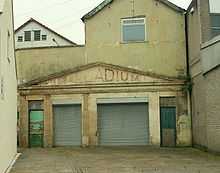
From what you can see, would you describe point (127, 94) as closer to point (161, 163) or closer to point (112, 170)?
point (161, 163)

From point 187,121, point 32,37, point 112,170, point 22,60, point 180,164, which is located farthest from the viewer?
point 32,37

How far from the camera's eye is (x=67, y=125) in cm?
2850

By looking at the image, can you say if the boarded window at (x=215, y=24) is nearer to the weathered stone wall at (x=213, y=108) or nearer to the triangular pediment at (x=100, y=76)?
the weathered stone wall at (x=213, y=108)

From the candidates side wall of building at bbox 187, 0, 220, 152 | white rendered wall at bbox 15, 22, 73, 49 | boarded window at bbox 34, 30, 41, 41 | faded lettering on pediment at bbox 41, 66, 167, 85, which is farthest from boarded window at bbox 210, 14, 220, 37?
boarded window at bbox 34, 30, 41, 41

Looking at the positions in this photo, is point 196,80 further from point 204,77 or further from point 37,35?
point 37,35

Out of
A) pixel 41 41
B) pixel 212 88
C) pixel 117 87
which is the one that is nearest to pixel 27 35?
pixel 41 41

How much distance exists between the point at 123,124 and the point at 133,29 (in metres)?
5.95

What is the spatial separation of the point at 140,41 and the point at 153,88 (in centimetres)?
318

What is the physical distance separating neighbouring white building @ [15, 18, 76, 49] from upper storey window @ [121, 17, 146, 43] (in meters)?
25.2

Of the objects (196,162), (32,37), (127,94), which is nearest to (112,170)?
(196,162)

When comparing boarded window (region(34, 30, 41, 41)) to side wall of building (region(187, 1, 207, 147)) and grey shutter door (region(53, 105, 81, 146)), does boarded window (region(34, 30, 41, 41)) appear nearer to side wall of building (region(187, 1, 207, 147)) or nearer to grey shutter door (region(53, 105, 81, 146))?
grey shutter door (region(53, 105, 81, 146))

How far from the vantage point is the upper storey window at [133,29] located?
2886 centimetres

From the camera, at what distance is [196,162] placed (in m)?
17.9

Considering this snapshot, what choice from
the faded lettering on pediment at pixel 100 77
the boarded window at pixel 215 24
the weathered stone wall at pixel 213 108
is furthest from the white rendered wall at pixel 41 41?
the weathered stone wall at pixel 213 108
